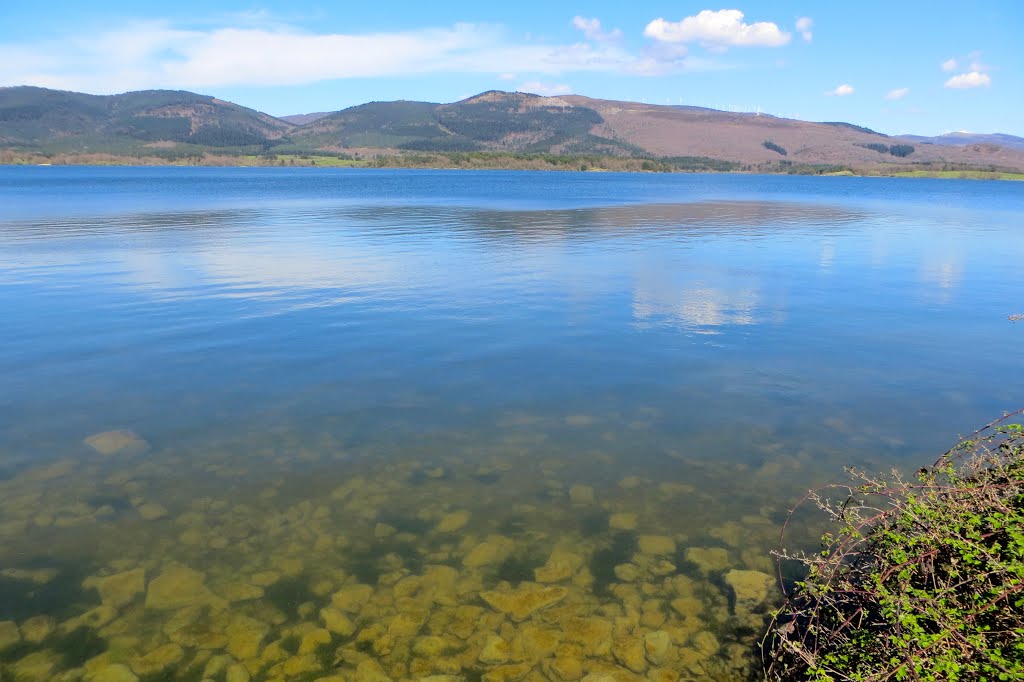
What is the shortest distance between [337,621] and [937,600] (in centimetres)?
661

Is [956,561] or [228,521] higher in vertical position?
[956,561]

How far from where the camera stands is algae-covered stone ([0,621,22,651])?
25.9ft

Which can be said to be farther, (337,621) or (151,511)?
(151,511)

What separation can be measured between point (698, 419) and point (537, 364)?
5.12 m

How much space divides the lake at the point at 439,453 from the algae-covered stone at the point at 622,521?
0.05 meters

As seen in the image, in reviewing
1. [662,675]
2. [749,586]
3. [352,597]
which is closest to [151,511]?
[352,597]

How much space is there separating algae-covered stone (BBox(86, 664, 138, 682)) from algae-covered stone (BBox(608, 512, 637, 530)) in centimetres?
667

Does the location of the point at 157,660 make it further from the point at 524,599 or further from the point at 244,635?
the point at 524,599

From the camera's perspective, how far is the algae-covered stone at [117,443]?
42.1ft

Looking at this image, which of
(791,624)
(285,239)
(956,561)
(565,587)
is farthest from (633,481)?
(285,239)

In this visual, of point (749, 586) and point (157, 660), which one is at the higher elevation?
point (749, 586)

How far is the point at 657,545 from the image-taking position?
33.0 feet

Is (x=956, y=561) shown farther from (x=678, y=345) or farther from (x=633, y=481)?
(x=678, y=345)

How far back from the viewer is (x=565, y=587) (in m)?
9.10
